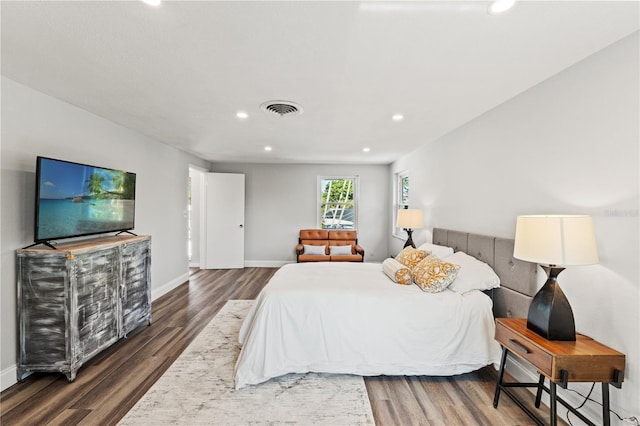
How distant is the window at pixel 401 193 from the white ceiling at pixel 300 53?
8.42 feet

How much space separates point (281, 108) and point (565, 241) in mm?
2432

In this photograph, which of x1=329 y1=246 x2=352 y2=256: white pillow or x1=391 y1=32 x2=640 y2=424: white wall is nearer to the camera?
x1=391 y1=32 x2=640 y2=424: white wall

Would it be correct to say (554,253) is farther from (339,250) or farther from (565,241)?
(339,250)

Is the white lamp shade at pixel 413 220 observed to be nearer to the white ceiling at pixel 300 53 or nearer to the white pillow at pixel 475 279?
the white ceiling at pixel 300 53

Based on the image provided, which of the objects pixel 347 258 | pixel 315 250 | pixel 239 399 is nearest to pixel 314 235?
pixel 315 250

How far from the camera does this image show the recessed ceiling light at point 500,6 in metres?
1.36

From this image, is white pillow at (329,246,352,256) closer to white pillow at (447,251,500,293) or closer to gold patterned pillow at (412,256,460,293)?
gold patterned pillow at (412,256,460,293)

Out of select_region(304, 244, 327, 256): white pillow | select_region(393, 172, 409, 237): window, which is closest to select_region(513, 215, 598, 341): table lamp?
select_region(393, 172, 409, 237): window

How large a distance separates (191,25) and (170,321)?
10.8 feet

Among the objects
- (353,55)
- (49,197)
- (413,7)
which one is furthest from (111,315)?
(413,7)

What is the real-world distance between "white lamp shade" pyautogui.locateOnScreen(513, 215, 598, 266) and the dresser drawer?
525mm

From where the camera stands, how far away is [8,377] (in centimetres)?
222

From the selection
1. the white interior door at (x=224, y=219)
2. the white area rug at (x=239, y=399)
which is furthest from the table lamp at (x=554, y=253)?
the white interior door at (x=224, y=219)

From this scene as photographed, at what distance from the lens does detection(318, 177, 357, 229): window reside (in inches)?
266
